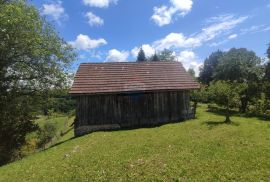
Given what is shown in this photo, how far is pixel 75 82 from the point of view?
2578cm

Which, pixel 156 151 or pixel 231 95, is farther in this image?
pixel 231 95

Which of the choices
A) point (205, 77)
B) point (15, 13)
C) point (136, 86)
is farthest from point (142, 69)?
point (205, 77)

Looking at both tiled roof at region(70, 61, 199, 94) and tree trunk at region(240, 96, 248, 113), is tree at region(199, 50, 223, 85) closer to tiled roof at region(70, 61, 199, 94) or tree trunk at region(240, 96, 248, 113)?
tree trunk at region(240, 96, 248, 113)

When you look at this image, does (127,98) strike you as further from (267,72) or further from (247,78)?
(267,72)

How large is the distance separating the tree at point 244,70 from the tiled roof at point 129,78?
14119 mm

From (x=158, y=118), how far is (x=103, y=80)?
674cm

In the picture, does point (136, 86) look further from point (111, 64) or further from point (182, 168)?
point (182, 168)

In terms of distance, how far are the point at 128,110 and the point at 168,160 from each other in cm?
1331

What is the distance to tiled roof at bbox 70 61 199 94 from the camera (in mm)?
25422

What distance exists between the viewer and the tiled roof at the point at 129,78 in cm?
2542

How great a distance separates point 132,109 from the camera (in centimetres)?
2570

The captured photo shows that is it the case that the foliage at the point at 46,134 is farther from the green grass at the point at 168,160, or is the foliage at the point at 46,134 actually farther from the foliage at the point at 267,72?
the foliage at the point at 267,72

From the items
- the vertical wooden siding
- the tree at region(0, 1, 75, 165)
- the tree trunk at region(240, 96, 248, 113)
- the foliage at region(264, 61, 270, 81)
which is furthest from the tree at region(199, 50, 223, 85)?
the tree at region(0, 1, 75, 165)

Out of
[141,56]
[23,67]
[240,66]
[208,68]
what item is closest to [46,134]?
[23,67]
